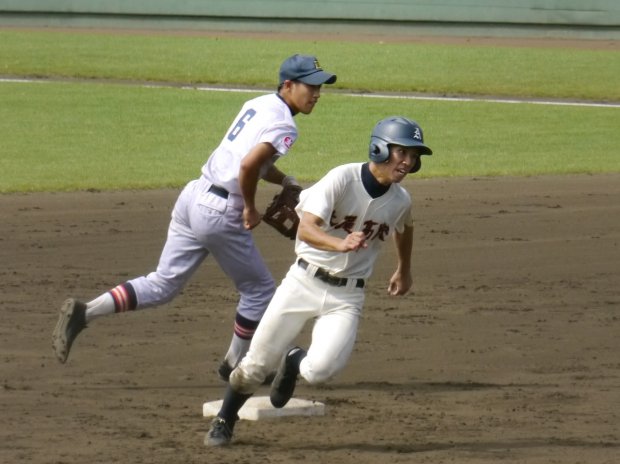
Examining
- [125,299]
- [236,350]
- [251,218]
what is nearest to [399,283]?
[251,218]

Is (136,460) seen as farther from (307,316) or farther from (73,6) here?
(73,6)

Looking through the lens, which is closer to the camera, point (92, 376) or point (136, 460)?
point (136, 460)

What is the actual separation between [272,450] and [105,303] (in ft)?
5.23

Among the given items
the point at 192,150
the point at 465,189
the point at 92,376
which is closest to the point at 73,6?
the point at 192,150

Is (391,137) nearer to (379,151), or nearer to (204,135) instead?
(379,151)

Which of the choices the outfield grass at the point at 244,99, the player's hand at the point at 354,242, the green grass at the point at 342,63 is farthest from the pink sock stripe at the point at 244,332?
the green grass at the point at 342,63

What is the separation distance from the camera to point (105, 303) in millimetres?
7754

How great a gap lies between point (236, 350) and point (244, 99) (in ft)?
55.0

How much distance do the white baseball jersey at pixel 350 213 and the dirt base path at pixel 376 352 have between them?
94cm

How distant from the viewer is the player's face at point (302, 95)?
749 centimetres

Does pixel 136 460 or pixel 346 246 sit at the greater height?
pixel 346 246

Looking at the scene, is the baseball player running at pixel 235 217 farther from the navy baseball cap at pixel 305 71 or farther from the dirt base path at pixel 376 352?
the dirt base path at pixel 376 352

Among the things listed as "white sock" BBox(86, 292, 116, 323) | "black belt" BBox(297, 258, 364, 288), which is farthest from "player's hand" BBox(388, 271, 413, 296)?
"white sock" BBox(86, 292, 116, 323)

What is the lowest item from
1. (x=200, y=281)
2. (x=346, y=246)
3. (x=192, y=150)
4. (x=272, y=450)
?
(x=192, y=150)
